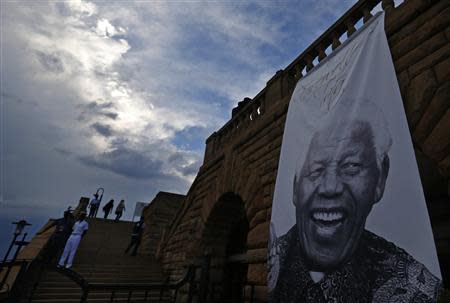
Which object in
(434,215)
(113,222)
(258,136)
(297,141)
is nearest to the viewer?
(297,141)

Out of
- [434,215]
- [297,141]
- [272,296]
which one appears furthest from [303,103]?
[434,215]

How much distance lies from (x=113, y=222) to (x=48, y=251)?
7.35 m

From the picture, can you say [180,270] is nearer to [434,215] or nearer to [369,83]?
[434,215]

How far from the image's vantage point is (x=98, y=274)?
7223 millimetres

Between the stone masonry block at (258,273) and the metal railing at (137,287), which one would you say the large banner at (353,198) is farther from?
the metal railing at (137,287)

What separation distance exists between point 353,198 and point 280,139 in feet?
7.61

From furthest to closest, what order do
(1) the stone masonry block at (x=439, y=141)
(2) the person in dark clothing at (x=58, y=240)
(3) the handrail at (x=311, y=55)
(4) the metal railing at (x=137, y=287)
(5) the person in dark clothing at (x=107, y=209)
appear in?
(5) the person in dark clothing at (x=107, y=209)
(2) the person in dark clothing at (x=58, y=240)
(4) the metal railing at (x=137, y=287)
(3) the handrail at (x=311, y=55)
(1) the stone masonry block at (x=439, y=141)

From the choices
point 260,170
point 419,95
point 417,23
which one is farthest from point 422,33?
point 260,170

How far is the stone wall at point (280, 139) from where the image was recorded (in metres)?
2.43

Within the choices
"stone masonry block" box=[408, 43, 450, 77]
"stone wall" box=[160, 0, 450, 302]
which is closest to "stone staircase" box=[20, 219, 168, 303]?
"stone wall" box=[160, 0, 450, 302]

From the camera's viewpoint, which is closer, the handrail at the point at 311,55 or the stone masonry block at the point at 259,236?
the handrail at the point at 311,55

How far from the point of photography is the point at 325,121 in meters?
3.07

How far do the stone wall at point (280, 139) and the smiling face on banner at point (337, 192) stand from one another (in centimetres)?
49

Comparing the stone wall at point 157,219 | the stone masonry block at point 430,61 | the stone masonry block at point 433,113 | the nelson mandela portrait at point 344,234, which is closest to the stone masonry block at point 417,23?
the stone masonry block at point 430,61
